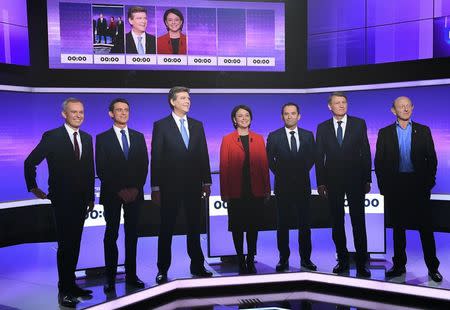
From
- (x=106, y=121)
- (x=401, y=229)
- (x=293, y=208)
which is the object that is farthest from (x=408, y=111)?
(x=106, y=121)

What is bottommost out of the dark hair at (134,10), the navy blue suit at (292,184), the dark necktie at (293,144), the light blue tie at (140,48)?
the navy blue suit at (292,184)

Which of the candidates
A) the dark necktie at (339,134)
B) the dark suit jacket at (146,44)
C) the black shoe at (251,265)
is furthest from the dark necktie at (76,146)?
the dark necktie at (339,134)

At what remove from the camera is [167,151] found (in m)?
5.01

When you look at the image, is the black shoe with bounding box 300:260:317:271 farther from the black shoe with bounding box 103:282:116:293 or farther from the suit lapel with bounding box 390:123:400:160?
the black shoe with bounding box 103:282:116:293

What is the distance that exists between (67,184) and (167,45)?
2687 millimetres

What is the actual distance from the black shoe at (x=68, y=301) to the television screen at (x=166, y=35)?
2998 millimetres

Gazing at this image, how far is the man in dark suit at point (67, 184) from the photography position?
4.42 meters

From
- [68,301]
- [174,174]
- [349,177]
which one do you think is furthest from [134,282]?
[349,177]

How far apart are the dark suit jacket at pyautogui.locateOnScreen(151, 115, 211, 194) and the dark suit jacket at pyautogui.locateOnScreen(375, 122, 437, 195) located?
1967 mm

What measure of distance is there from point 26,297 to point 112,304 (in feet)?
2.87

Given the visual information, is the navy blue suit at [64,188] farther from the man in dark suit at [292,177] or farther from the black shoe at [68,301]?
the man in dark suit at [292,177]

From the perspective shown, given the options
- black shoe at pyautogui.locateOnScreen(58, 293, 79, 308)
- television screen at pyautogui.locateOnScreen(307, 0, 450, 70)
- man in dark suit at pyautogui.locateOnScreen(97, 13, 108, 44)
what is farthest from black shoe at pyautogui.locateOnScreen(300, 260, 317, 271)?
man in dark suit at pyautogui.locateOnScreen(97, 13, 108, 44)

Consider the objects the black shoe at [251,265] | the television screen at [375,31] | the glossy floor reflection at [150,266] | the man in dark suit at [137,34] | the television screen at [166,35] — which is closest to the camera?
the glossy floor reflection at [150,266]

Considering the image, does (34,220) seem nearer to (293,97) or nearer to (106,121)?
(106,121)
